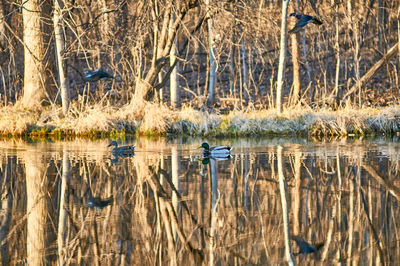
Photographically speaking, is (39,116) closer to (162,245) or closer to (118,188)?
(118,188)

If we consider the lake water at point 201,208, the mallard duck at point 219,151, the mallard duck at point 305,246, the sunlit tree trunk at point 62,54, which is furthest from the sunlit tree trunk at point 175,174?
the sunlit tree trunk at point 62,54

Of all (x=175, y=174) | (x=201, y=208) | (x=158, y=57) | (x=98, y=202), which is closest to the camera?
(x=201, y=208)

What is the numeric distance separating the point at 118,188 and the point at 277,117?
1015 centimetres

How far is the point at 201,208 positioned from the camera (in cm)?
799

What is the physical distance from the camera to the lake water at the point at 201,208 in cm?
604

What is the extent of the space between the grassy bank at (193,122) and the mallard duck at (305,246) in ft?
40.4

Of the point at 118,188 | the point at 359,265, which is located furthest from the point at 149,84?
the point at 359,265

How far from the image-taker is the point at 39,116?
20328 mm

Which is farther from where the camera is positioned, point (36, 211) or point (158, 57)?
point (158, 57)

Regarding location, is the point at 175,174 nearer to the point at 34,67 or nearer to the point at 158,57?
the point at 158,57

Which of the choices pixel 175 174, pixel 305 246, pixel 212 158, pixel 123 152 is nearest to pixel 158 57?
pixel 123 152

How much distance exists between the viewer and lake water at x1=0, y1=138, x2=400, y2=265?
6039 mm

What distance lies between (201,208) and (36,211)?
212 centimetres

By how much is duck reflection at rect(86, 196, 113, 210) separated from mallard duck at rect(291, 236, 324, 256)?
294 cm
